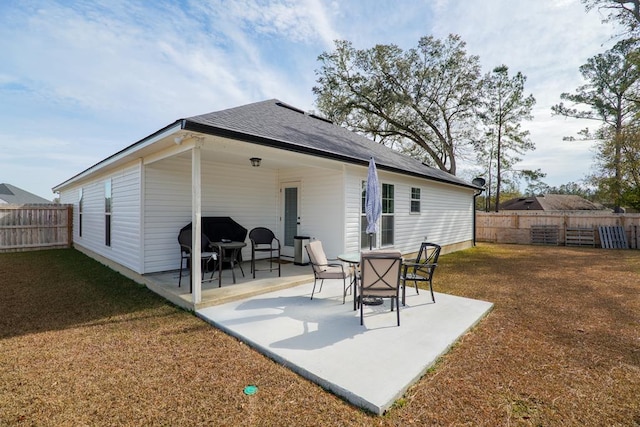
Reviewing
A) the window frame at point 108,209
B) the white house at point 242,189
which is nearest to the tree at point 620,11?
the white house at point 242,189

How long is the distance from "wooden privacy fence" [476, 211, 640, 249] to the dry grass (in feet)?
36.1

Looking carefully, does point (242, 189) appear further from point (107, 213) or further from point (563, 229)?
point (563, 229)

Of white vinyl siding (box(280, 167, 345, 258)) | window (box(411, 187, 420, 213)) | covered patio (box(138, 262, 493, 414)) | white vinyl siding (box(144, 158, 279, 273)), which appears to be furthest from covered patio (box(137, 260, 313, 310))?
window (box(411, 187, 420, 213))

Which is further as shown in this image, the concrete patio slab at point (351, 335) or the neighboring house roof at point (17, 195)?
the neighboring house roof at point (17, 195)

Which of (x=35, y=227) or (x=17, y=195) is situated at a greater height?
(x=17, y=195)

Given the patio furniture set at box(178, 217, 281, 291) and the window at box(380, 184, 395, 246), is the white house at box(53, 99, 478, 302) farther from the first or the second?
the patio furniture set at box(178, 217, 281, 291)

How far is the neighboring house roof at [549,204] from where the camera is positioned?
29.1 m

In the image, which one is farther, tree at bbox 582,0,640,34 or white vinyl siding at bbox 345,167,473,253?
tree at bbox 582,0,640,34

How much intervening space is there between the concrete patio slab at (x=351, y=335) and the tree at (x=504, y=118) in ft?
62.0

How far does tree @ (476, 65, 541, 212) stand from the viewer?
1922cm

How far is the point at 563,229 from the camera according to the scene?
47.1 feet

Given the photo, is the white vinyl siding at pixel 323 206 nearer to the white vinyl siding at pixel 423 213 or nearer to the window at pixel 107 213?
the white vinyl siding at pixel 423 213

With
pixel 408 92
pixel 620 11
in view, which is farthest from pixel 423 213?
pixel 620 11

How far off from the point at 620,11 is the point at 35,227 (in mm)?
25183
